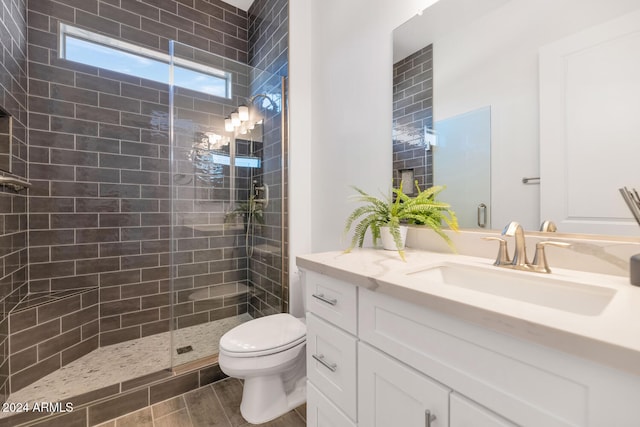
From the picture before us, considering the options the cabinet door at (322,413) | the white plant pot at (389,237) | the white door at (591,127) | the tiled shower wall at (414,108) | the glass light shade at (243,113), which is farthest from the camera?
the glass light shade at (243,113)

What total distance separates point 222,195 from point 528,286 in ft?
6.51

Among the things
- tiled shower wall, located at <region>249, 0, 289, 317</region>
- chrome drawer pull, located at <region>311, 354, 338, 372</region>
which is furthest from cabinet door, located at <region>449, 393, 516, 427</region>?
tiled shower wall, located at <region>249, 0, 289, 317</region>

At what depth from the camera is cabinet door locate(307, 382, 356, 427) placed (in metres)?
0.96

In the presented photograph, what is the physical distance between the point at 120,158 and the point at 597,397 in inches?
114

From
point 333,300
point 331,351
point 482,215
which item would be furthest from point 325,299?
point 482,215

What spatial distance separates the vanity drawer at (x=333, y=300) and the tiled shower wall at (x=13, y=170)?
1708 mm

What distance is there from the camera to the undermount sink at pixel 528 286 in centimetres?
71

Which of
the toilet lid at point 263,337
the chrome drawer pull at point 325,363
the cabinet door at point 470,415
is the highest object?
the cabinet door at point 470,415

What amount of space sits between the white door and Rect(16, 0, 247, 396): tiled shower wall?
206 centimetres

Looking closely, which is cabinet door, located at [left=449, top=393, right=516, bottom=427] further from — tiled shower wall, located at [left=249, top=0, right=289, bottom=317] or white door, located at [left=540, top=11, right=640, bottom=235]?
tiled shower wall, located at [left=249, top=0, right=289, bottom=317]

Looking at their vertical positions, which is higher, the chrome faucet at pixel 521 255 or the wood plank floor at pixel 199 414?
the chrome faucet at pixel 521 255

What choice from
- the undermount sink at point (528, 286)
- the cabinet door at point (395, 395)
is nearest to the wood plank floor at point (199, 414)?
the cabinet door at point (395, 395)

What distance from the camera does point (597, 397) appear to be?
0.45m

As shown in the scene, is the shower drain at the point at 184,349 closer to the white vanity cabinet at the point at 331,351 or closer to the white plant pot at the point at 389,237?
the white vanity cabinet at the point at 331,351
